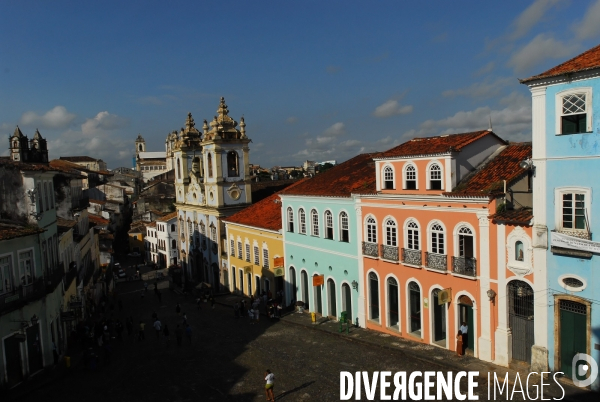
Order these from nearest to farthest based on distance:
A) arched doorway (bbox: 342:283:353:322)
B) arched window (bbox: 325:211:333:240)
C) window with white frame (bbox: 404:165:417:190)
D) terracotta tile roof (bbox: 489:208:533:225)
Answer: terracotta tile roof (bbox: 489:208:533:225) < window with white frame (bbox: 404:165:417:190) < arched doorway (bbox: 342:283:353:322) < arched window (bbox: 325:211:333:240)

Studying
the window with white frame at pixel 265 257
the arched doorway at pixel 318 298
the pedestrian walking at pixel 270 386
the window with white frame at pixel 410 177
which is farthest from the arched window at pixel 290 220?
the pedestrian walking at pixel 270 386

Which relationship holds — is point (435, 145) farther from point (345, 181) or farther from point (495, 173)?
point (345, 181)

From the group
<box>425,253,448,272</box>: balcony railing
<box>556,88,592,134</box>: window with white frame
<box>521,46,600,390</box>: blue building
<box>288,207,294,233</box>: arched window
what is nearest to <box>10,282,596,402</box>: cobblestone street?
<box>521,46,600,390</box>: blue building

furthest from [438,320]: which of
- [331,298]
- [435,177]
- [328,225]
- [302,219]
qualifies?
[302,219]

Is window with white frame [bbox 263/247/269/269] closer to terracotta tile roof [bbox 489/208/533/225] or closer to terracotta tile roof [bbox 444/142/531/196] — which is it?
terracotta tile roof [bbox 444/142/531/196]

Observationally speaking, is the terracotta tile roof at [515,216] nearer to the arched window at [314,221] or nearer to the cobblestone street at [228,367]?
the cobblestone street at [228,367]
